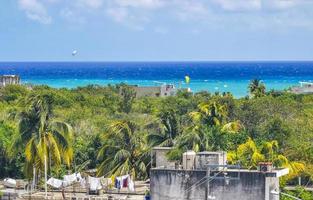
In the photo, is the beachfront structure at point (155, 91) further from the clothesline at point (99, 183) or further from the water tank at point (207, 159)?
the water tank at point (207, 159)

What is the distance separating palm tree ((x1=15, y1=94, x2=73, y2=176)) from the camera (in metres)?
37.8

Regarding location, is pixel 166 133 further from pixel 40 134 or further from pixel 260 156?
pixel 260 156

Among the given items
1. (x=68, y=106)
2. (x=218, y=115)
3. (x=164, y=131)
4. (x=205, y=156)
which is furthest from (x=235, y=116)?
(x=205, y=156)

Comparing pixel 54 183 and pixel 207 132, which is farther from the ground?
pixel 207 132

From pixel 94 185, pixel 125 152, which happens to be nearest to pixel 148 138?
pixel 125 152

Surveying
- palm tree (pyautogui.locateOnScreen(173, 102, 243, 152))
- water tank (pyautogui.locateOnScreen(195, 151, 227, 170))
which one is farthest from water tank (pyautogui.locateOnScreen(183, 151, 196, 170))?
palm tree (pyautogui.locateOnScreen(173, 102, 243, 152))

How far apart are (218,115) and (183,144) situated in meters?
12.7

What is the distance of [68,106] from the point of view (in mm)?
86062

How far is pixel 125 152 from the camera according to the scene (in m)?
44.5

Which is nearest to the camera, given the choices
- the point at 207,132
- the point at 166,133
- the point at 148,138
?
the point at 207,132

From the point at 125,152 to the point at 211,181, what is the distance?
20670 millimetres

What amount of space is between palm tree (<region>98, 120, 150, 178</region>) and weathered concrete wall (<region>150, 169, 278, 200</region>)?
1777 centimetres

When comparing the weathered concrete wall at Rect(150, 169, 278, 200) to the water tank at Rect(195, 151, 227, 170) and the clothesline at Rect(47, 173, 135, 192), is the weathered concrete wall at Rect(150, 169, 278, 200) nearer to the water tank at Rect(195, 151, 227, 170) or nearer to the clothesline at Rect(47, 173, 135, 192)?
the water tank at Rect(195, 151, 227, 170)

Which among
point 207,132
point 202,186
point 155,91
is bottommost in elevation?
point 202,186
